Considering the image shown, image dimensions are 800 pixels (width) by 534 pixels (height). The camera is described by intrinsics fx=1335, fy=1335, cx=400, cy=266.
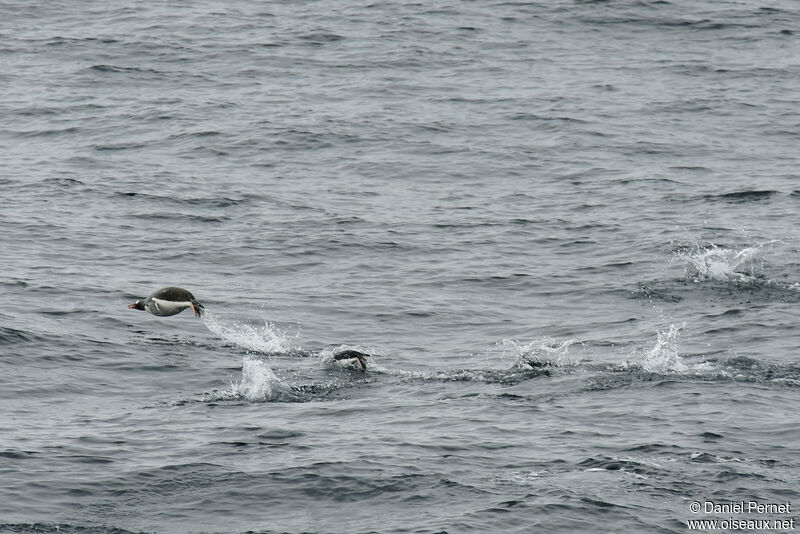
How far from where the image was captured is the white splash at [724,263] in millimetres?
23094

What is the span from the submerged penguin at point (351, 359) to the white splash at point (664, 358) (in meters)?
→ 3.88

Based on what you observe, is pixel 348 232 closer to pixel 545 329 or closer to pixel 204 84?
pixel 545 329

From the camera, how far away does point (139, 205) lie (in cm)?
2711

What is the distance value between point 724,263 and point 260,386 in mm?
9585

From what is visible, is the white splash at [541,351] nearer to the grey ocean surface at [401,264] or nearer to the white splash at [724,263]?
the grey ocean surface at [401,264]

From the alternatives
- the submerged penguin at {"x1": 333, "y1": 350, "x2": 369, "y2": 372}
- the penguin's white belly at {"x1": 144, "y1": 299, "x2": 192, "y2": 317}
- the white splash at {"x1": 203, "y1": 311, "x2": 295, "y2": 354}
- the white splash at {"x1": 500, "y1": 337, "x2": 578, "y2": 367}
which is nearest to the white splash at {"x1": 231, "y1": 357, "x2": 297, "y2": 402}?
the submerged penguin at {"x1": 333, "y1": 350, "x2": 369, "y2": 372}

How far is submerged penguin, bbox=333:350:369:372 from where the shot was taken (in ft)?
60.2

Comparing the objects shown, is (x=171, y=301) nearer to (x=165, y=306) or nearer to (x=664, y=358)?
(x=165, y=306)

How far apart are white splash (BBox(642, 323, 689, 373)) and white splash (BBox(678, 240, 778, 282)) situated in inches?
147

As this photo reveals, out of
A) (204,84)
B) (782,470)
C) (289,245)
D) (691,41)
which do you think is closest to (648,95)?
(691,41)

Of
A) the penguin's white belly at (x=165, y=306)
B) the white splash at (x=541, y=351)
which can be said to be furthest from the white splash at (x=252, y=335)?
the white splash at (x=541, y=351)

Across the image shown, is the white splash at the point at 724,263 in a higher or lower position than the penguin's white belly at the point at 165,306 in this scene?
lower

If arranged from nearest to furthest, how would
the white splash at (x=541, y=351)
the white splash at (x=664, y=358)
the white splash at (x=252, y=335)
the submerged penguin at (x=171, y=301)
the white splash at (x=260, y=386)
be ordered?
the white splash at (x=260, y=386) < the white splash at (x=664, y=358) < the white splash at (x=541, y=351) < the submerged penguin at (x=171, y=301) < the white splash at (x=252, y=335)

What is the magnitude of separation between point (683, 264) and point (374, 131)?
11.3 metres
